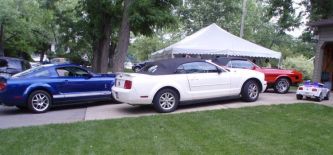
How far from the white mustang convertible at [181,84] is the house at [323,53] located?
21.3 feet

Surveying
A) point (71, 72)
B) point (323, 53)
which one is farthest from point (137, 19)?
point (323, 53)

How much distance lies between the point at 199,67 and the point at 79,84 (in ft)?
11.9

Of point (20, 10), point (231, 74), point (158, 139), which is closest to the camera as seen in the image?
point (158, 139)

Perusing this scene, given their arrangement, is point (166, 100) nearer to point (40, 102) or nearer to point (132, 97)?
point (132, 97)

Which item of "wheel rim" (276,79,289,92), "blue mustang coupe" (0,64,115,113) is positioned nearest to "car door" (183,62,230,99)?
"blue mustang coupe" (0,64,115,113)

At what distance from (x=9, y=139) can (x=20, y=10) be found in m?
31.6

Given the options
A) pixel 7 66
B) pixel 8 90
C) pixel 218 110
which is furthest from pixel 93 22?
pixel 218 110

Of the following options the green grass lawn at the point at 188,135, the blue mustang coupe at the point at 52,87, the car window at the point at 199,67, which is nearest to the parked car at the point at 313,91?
the green grass lawn at the point at 188,135

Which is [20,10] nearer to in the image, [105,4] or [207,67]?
[105,4]

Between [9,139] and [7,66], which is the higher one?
[7,66]

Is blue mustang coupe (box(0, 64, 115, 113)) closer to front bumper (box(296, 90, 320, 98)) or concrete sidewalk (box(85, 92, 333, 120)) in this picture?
concrete sidewalk (box(85, 92, 333, 120))

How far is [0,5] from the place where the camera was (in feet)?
104

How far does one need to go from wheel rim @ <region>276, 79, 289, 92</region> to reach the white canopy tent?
6.40 m

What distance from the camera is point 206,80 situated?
35.5 feet
